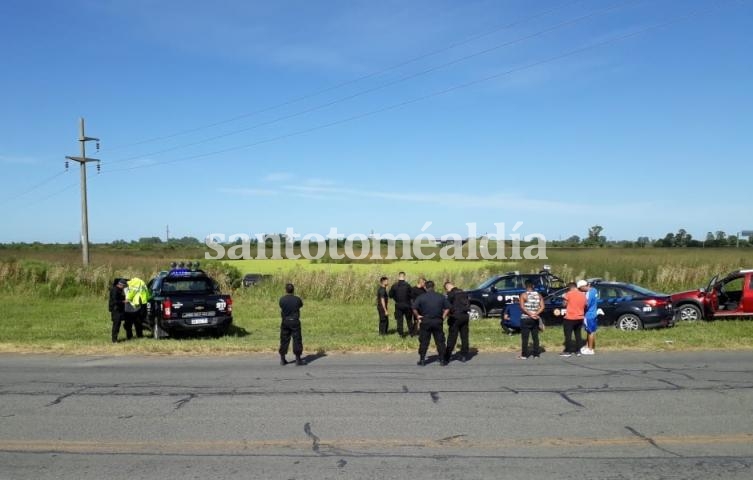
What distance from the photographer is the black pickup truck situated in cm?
1750

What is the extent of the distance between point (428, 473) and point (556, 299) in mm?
14059

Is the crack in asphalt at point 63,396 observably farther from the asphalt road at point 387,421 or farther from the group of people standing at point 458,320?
the group of people standing at point 458,320

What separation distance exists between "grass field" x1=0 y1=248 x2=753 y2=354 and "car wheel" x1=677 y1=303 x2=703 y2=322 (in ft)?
4.76

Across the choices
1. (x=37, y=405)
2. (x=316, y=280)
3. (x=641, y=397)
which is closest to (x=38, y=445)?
(x=37, y=405)

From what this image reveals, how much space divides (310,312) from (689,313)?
514 inches

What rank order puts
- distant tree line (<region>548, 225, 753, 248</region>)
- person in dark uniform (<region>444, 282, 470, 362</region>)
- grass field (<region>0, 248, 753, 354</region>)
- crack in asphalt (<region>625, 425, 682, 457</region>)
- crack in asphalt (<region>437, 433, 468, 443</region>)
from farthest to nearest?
1. distant tree line (<region>548, 225, 753, 248</region>)
2. grass field (<region>0, 248, 753, 354</region>)
3. person in dark uniform (<region>444, 282, 470, 362</region>)
4. crack in asphalt (<region>437, 433, 468, 443</region>)
5. crack in asphalt (<region>625, 425, 682, 457</region>)

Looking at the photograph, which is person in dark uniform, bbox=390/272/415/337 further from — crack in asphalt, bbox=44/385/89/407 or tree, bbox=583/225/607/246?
tree, bbox=583/225/607/246

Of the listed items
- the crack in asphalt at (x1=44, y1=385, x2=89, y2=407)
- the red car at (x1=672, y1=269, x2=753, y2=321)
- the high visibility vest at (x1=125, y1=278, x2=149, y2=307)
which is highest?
the high visibility vest at (x1=125, y1=278, x2=149, y2=307)

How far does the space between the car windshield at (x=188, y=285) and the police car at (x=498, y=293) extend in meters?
8.58

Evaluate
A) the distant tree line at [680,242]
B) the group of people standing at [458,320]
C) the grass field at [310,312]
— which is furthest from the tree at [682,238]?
the group of people standing at [458,320]

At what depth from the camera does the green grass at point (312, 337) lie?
15.3 meters

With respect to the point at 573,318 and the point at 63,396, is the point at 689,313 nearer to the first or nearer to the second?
the point at 573,318

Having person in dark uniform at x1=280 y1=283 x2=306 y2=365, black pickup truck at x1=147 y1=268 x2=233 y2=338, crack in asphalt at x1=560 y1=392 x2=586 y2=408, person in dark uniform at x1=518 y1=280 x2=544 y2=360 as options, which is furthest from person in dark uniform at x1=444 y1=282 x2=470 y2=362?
black pickup truck at x1=147 y1=268 x2=233 y2=338

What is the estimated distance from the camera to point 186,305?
17.5 m
